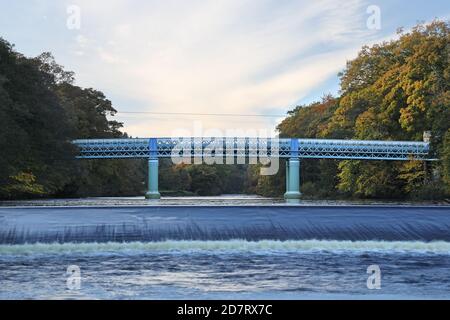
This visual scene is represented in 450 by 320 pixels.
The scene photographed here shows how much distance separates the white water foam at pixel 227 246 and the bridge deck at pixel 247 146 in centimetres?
4002

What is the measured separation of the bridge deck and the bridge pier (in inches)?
36.1

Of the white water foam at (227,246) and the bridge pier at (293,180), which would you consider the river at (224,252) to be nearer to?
the white water foam at (227,246)

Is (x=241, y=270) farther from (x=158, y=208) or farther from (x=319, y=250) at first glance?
(x=158, y=208)

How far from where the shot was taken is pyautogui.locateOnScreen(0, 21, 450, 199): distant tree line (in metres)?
43.8

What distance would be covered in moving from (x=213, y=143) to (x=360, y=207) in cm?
4814

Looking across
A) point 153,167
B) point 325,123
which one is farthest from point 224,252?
point 325,123

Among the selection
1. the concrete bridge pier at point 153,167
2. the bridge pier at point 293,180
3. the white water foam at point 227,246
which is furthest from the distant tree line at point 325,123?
the white water foam at point 227,246

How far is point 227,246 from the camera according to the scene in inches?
862

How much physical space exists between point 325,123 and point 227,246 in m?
55.9

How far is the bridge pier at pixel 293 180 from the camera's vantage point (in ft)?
220

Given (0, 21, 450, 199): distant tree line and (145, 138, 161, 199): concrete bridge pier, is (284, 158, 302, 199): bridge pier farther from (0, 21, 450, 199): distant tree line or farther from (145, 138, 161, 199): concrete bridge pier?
(145, 138, 161, 199): concrete bridge pier

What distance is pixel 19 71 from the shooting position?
4378 centimetres
